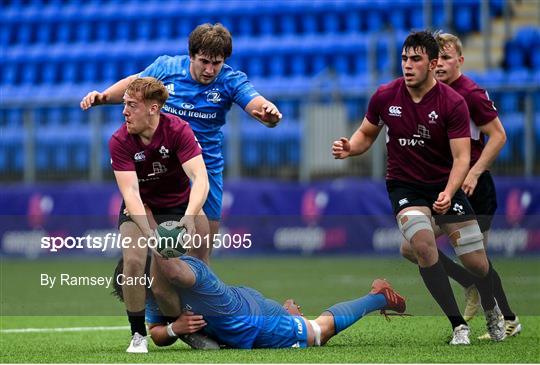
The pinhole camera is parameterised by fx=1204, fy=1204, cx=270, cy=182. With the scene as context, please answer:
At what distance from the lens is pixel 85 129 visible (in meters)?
17.7

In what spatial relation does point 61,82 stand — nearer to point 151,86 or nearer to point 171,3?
point 171,3

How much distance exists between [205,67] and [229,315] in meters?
1.78

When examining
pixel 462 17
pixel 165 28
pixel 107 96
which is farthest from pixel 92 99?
pixel 165 28

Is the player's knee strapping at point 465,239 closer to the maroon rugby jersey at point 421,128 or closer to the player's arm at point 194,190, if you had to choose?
the maroon rugby jersey at point 421,128

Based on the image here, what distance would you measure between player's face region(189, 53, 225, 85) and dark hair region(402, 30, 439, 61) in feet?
4.19

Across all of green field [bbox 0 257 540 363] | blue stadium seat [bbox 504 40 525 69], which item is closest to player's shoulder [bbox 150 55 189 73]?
green field [bbox 0 257 540 363]

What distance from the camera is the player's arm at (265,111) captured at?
25.9 feet

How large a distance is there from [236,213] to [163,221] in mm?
8868

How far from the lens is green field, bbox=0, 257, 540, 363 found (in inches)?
275

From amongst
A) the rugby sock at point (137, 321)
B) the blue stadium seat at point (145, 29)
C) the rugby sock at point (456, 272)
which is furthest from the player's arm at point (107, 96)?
the blue stadium seat at point (145, 29)

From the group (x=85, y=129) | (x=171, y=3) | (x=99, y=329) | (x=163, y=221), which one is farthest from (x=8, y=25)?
(x=163, y=221)

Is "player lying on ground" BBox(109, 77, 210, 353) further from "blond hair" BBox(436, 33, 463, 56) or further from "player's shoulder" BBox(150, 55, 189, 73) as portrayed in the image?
"blond hair" BBox(436, 33, 463, 56)

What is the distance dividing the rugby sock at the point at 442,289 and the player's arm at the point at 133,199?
1886 millimetres

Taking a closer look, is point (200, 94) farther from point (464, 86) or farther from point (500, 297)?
point (500, 297)
